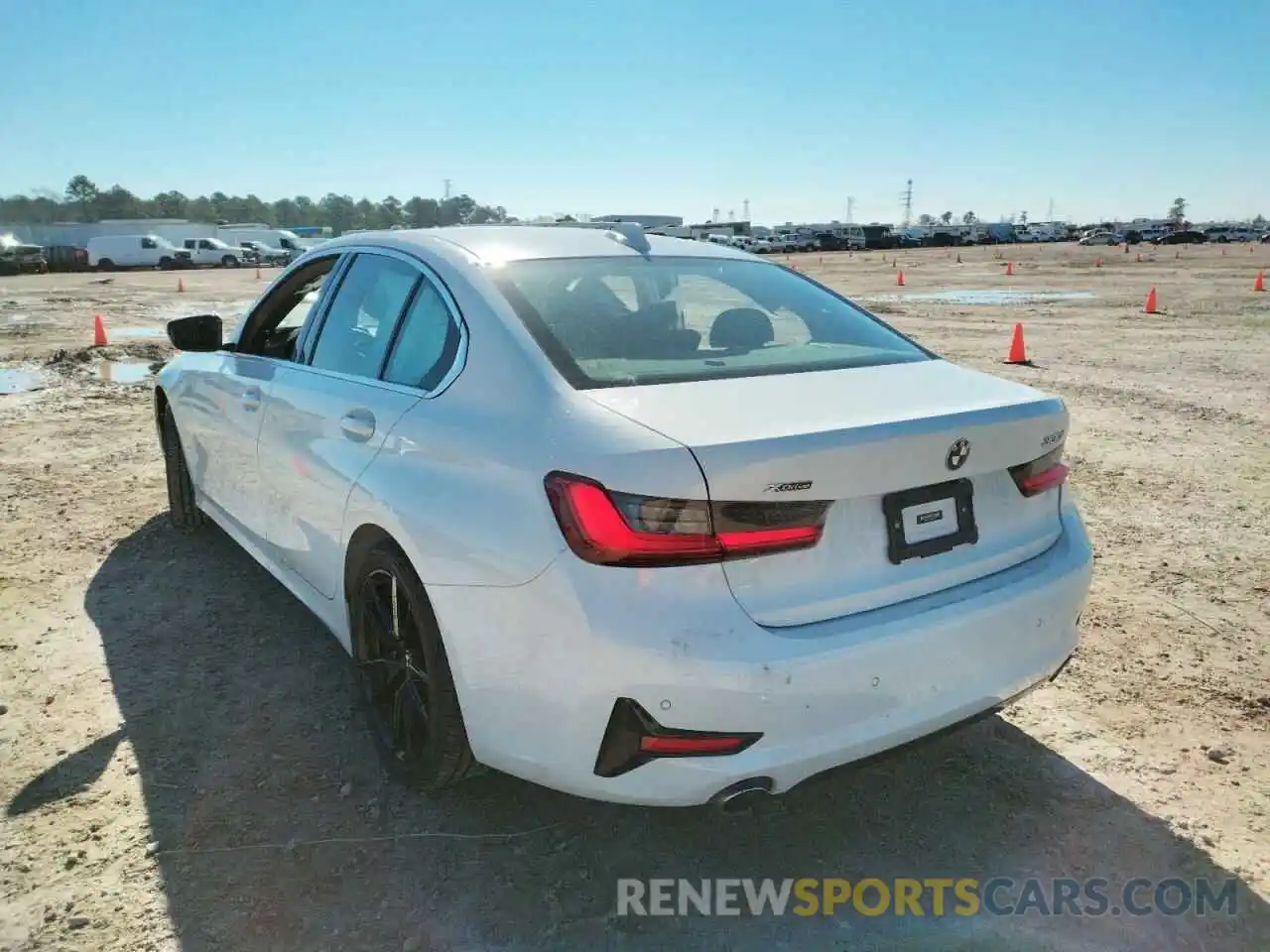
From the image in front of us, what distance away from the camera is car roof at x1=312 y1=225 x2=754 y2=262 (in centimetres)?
317

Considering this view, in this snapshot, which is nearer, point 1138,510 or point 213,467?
point 213,467

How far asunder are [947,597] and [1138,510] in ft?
12.9

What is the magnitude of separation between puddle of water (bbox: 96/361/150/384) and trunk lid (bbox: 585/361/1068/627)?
10.3 m

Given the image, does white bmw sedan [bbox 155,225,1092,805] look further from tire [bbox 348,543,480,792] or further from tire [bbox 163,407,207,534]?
tire [bbox 163,407,207,534]

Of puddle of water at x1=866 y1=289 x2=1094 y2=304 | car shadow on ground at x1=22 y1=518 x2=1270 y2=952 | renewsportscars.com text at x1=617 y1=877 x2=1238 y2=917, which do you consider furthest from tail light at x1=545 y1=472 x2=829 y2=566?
puddle of water at x1=866 y1=289 x2=1094 y2=304

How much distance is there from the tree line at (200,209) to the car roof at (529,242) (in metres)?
111

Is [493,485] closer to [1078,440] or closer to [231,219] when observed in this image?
[1078,440]

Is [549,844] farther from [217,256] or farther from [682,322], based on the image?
[217,256]

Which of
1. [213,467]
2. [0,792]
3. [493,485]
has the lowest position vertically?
[0,792]

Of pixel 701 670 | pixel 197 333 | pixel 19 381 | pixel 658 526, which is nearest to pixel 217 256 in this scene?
pixel 19 381

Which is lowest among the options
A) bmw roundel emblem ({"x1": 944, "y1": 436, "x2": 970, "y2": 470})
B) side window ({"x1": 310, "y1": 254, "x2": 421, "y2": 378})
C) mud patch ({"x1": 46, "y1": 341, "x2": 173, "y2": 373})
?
mud patch ({"x1": 46, "y1": 341, "x2": 173, "y2": 373})

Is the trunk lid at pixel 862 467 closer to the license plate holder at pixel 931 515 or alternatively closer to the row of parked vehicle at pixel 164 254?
the license plate holder at pixel 931 515

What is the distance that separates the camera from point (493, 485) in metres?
2.40

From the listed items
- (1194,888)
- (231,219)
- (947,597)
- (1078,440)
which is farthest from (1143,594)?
(231,219)
